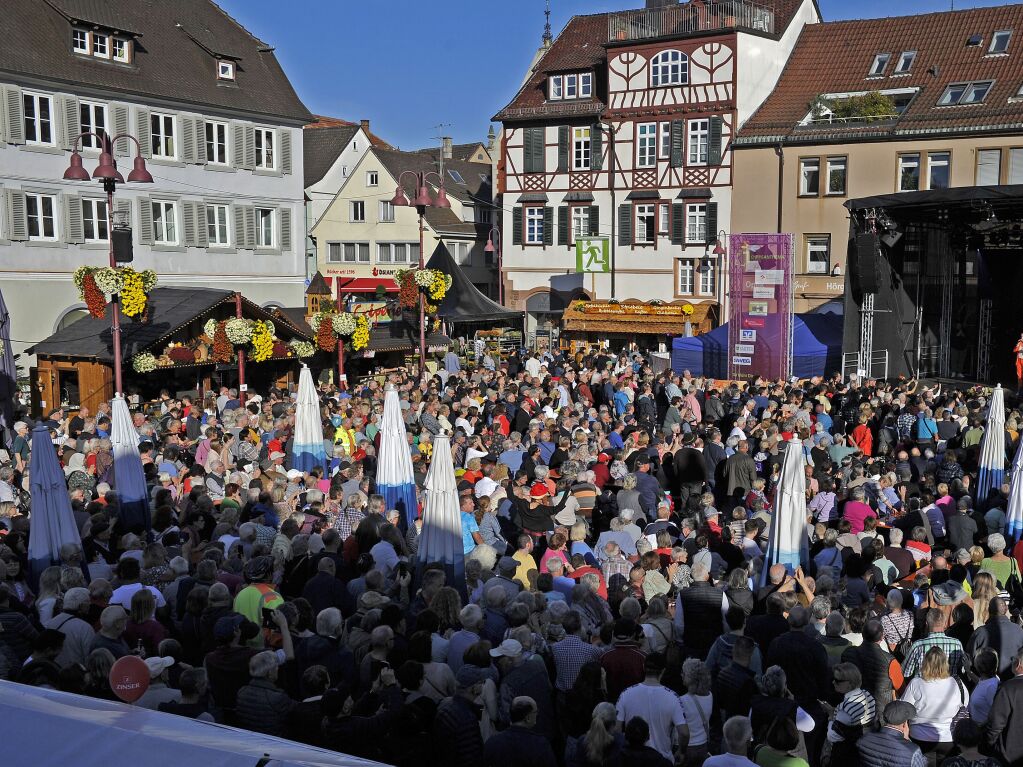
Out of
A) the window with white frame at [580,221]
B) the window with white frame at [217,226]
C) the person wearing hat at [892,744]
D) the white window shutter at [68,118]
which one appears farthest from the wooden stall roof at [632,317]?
the person wearing hat at [892,744]

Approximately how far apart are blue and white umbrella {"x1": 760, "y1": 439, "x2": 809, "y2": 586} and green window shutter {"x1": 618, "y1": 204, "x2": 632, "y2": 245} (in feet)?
96.5

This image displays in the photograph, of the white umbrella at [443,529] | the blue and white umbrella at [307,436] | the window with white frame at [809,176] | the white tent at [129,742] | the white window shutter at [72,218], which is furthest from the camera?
the window with white frame at [809,176]

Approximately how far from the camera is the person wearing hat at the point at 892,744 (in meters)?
5.59

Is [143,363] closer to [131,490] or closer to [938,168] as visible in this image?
[131,490]

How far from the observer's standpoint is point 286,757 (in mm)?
3939

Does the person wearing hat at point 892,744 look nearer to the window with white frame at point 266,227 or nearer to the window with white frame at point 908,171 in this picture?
the window with white frame at point 908,171

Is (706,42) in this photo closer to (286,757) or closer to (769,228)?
(769,228)

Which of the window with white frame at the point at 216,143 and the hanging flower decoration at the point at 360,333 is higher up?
the window with white frame at the point at 216,143

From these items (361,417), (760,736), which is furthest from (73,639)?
(361,417)

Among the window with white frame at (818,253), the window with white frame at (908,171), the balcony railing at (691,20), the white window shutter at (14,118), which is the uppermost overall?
the balcony railing at (691,20)

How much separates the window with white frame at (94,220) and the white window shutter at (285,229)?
6.33 meters

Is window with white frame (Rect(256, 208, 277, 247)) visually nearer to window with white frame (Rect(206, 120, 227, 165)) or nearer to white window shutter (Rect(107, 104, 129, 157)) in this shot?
window with white frame (Rect(206, 120, 227, 165))

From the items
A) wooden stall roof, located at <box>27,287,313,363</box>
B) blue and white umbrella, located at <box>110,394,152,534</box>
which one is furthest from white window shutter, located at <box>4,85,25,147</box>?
blue and white umbrella, located at <box>110,394,152,534</box>

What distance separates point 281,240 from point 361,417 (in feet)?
65.1
